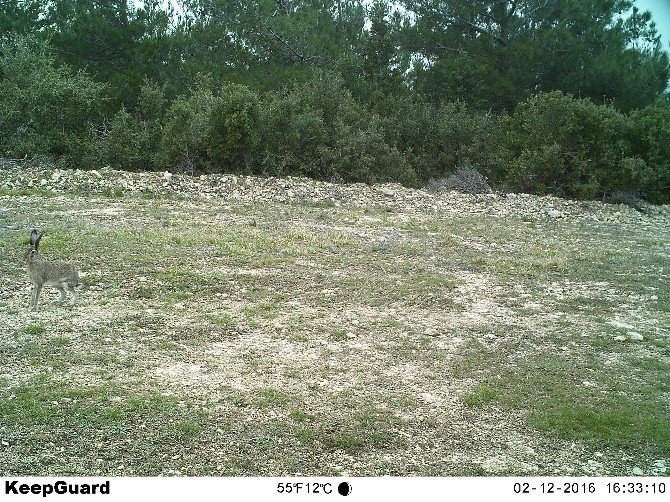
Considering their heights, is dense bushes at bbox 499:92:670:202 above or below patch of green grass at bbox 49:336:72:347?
above

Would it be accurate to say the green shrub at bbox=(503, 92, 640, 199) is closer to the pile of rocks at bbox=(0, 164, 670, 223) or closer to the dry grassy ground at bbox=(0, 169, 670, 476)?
the pile of rocks at bbox=(0, 164, 670, 223)

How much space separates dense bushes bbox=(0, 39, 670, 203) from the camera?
17.0m

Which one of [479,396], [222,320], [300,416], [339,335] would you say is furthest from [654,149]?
[300,416]

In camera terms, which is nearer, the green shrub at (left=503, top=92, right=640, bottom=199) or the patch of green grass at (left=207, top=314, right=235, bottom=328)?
the patch of green grass at (left=207, top=314, right=235, bottom=328)

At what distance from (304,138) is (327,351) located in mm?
11945

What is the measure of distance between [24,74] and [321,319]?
1436 cm

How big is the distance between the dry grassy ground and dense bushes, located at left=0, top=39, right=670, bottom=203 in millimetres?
5693

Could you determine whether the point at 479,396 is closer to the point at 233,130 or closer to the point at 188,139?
the point at 233,130

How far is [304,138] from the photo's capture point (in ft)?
57.2

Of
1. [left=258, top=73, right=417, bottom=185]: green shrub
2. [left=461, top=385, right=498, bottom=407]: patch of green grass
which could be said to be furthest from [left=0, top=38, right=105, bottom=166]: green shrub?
[left=461, top=385, right=498, bottom=407]: patch of green grass

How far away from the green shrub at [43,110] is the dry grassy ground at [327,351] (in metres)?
7.24

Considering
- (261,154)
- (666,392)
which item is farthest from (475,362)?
(261,154)

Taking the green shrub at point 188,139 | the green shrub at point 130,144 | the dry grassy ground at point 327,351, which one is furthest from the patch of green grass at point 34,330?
the green shrub at point 130,144

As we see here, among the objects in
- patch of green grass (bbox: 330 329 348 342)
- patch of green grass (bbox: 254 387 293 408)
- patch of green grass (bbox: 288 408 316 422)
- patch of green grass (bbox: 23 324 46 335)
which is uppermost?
patch of green grass (bbox: 23 324 46 335)
